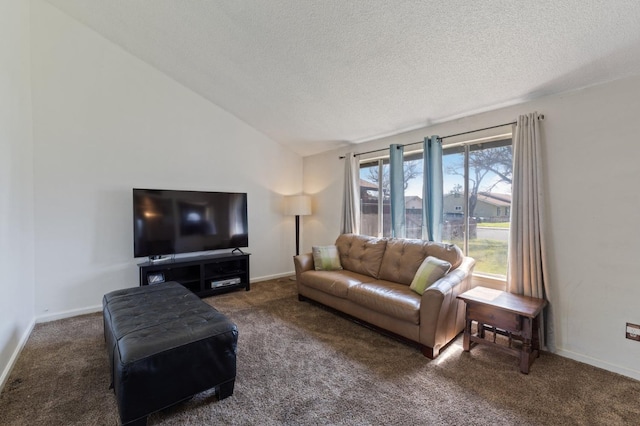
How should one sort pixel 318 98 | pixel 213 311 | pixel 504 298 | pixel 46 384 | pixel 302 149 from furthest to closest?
1. pixel 302 149
2. pixel 318 98
3. pixel 504 298
4. pixel 213 311
5. pixel 46 384

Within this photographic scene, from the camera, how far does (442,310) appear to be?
7.69ft

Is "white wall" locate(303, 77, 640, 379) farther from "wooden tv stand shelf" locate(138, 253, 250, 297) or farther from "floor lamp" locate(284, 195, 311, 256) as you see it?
"wooden tv stand shelf" locate(138, 253, 250, 297)

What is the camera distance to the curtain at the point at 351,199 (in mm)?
4277

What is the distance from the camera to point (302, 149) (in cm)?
506

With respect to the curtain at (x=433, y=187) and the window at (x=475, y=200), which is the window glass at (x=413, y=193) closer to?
the window at (x=475, y=200)

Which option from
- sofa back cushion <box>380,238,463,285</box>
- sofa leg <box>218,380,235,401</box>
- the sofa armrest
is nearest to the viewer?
sofa leg <box>218,380,235,401</box>

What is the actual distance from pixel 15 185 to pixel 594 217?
5.08 metres

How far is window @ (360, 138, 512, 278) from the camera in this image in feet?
9.67

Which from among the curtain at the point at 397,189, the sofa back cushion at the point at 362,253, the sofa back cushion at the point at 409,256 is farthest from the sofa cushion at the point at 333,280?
the curtain at the point at 397,189

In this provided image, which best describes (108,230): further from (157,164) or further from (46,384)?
(46,384)

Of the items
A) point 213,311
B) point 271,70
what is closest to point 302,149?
point 271,70

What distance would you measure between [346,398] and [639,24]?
3.10 meters

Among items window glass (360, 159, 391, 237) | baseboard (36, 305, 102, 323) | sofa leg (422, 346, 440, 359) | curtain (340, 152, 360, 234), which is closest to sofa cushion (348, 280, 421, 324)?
sofa leg (422, 346, 440, 359)

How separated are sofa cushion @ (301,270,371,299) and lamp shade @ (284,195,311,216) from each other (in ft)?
4.39
